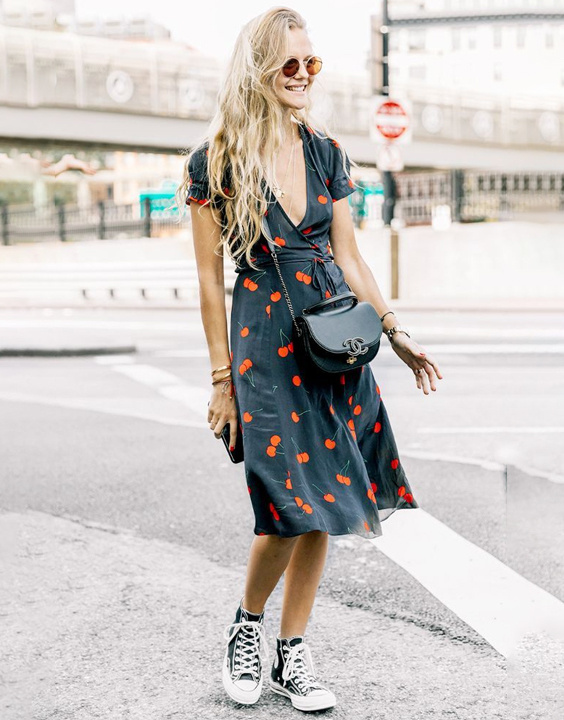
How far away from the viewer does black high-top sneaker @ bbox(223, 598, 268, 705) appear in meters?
2.76

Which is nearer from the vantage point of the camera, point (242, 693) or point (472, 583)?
point (242, 693)

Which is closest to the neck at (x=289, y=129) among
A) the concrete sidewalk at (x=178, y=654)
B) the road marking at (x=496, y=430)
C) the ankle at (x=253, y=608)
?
the ankle at (x=253, y=608)

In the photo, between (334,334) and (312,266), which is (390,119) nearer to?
(312,266)

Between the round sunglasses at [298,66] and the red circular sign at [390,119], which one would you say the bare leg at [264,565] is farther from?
the red circular sign at [390,119]

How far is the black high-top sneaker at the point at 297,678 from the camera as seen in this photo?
8.85 ft

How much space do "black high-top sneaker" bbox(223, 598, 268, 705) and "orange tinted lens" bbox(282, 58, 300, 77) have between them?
1.52 metres

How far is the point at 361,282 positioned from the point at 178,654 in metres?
1.31

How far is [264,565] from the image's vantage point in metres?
2.75

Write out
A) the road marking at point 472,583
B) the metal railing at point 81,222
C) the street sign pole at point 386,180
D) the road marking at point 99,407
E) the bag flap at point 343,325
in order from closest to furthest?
1. the bag flap at point 343,325
2. the road marking at point 472,583
3. the road marking at point 99,407
4. the street sign pole at point 386,180
5. the metal railing at point 81,222

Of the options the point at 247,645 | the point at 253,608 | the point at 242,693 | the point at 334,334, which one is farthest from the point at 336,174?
the point at 242,693

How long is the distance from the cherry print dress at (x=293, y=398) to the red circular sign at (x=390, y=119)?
14324mm

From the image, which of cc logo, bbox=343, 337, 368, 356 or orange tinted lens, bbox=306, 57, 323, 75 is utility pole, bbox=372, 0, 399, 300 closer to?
orange tinted lens, bbox=306, 57, 323, 75

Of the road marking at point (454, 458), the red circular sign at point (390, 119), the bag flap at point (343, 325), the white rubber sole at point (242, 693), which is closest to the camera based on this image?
the bag flap at point (343, 325)

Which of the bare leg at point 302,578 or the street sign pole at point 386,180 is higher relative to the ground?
the street sign pole at point 386,180
